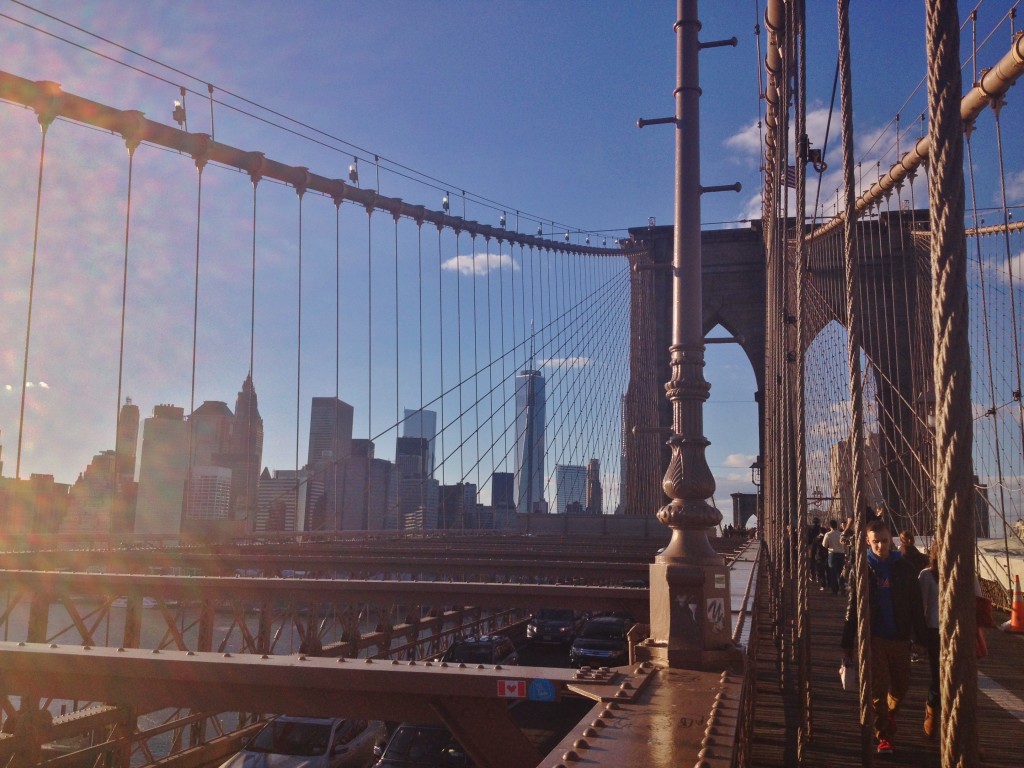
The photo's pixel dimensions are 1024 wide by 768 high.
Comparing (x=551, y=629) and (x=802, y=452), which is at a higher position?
(x=802, y=452)

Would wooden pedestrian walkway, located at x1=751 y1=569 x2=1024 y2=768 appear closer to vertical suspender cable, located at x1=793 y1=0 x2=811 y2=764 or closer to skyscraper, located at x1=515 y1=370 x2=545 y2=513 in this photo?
vertical suspender cable, located at x1=793 y1=0 x2=811 y2=764

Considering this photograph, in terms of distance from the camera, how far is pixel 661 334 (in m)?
31.0

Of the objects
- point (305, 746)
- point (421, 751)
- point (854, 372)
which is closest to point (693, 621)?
point (854, 372)

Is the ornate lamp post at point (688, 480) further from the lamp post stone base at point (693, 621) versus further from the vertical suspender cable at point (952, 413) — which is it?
the vertical suspender cable at point (952, 413)

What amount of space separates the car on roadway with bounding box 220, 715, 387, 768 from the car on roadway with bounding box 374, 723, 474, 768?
418 millimetres

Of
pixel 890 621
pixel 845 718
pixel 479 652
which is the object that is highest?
pixel 890 621

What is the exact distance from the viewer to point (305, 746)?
914cm

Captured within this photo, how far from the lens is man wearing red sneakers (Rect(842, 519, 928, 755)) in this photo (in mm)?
4676

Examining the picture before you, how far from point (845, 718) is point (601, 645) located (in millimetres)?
11134

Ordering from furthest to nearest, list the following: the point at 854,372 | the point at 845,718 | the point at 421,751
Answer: the point at 421,751 → the point at 845,718 → the point at 854,372

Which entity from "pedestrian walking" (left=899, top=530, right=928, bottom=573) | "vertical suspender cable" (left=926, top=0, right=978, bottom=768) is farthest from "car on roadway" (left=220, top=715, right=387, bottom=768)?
"vertical suspender cable" (left=926, top=0, right=978, bottom=768)

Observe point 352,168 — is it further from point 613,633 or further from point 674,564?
point 674,564

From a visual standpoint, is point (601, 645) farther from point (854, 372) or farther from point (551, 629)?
point (854, 372)

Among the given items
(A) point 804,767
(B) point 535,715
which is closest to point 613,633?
(B) point 535,715
